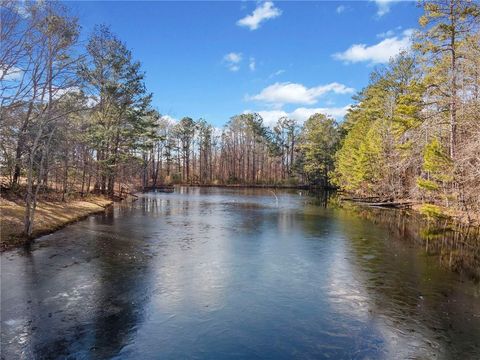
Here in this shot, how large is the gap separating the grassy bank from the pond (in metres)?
0.99

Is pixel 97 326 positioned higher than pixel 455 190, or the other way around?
pixel 455 190

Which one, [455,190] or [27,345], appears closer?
[27,345]

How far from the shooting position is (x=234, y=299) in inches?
448

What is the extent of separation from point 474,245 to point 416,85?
1112 cm

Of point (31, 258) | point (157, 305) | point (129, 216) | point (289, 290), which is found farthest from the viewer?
point (129, 216)

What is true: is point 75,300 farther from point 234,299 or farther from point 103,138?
point 103,138

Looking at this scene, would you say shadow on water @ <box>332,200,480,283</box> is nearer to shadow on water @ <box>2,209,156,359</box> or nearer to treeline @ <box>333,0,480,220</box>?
treeline @ <box>333,0,480,220</box>

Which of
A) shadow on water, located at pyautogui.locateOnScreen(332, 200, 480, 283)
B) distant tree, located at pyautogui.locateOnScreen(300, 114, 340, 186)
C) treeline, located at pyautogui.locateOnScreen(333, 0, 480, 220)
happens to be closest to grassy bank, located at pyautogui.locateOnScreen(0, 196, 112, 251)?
shadow on water, located at pyautogui.locateOnScreen(332, 200, 480, 283)

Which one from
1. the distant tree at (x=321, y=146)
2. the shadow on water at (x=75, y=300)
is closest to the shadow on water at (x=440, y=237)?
the shadow on water at (x=75, y=300)

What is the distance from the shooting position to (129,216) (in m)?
29.1

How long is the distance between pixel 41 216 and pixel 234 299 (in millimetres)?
16832

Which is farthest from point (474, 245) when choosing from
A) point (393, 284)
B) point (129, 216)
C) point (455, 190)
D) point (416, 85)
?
point (129, 216)

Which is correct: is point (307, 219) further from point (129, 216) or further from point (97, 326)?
point (97, 326)

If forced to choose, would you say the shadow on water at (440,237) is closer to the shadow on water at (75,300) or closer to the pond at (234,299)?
the pond at (234,299)
